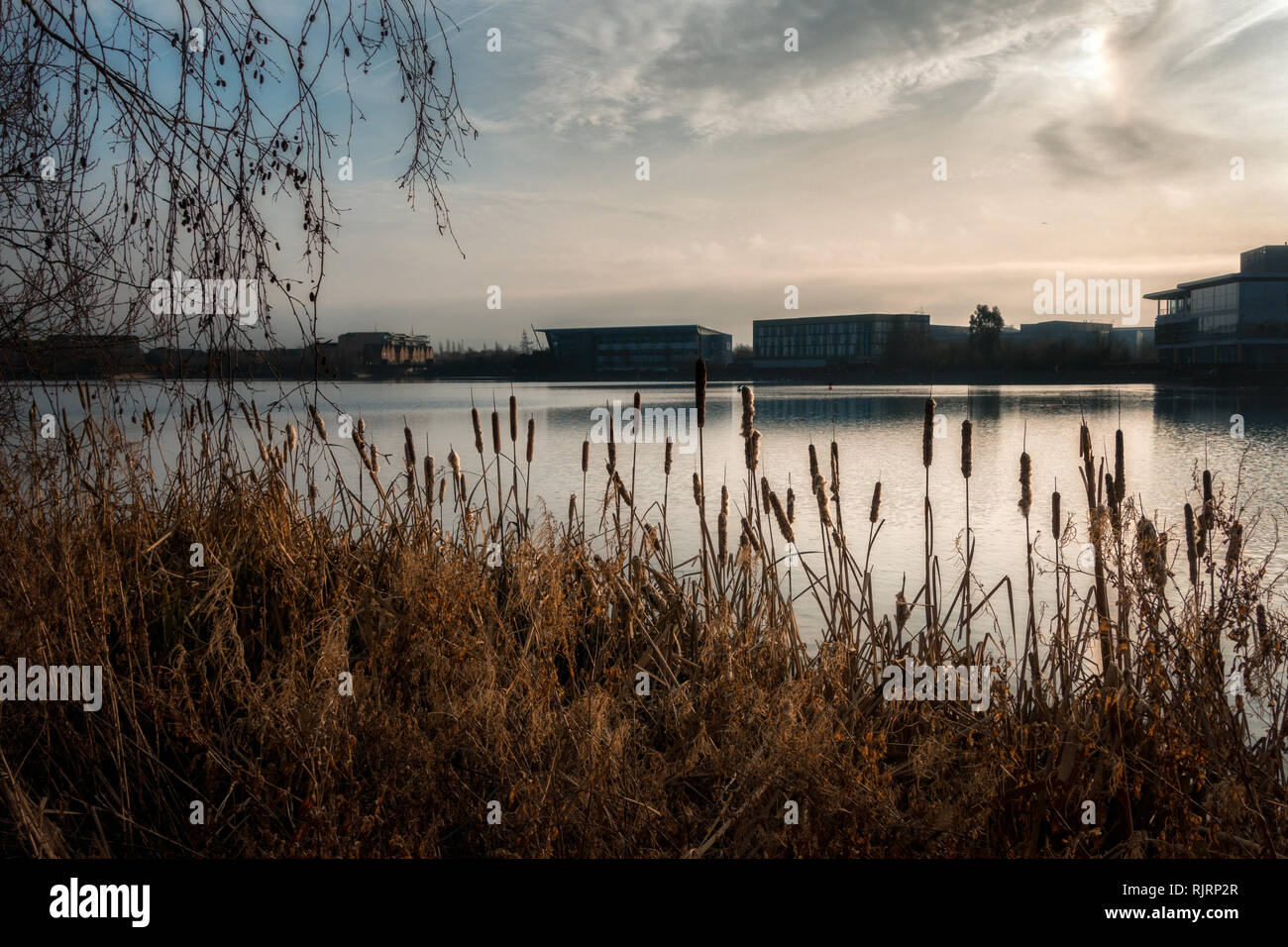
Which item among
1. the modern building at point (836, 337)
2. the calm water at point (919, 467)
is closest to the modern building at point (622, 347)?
the calm water at point (919, 467)

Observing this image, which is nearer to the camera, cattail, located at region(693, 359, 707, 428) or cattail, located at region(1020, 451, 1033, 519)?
cattail, located at region(1020, 451, 1033, 519)

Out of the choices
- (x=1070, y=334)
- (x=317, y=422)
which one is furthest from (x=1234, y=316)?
(x=317, y=422)

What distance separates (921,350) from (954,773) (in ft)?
154

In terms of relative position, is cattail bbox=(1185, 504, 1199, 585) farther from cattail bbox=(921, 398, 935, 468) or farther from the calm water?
cattail bbox=(921, 398, 935, 468)

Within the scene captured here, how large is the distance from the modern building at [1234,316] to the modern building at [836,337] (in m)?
14.0

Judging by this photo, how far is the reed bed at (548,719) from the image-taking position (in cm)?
248

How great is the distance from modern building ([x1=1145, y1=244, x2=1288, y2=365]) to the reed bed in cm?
3243

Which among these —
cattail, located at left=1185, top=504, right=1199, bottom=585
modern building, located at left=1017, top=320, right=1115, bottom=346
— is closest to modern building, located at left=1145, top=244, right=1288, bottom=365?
modern building, located at left=1017, top=320, right=1115, bottom=346

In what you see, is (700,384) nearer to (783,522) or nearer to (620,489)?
(783,522)

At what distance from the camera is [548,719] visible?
2.66 metres

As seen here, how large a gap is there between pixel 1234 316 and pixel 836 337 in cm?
2165

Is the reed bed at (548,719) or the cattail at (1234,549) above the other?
the cattail at (1234,549)

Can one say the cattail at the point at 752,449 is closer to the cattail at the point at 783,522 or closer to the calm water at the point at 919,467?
the cattail at the point at 783,522

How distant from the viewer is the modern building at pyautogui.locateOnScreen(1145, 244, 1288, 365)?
28.7 m
